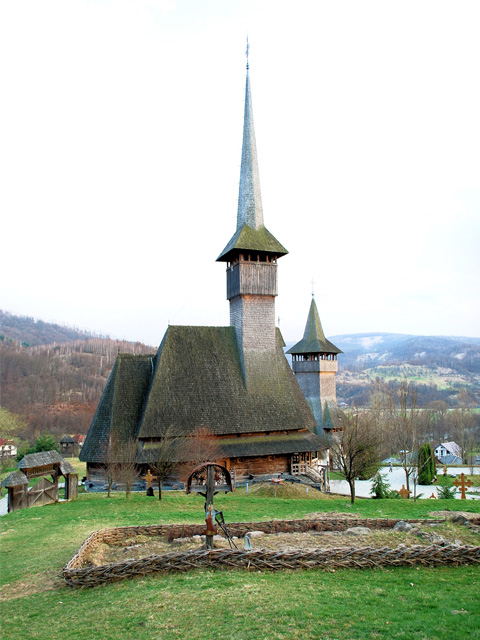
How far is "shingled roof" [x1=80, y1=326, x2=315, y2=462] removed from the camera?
23.7m

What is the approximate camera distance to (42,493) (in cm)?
1739

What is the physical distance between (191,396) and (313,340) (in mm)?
17390

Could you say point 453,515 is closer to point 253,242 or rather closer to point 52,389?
point 253,242

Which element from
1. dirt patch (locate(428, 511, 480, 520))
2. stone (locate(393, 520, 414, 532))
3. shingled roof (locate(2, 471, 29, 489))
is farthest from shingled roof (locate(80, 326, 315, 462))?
stone (locate(393, 520, 414, 532))

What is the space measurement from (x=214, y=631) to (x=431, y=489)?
27.8 metres

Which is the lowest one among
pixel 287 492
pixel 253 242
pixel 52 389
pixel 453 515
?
pixel 287 492

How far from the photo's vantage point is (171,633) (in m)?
6.00

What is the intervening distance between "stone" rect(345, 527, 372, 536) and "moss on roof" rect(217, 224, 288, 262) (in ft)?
62.7

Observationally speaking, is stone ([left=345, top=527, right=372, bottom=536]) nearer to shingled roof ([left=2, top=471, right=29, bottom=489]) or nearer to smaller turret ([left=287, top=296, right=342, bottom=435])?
shingled roof ([left=2, top=471, right=29, bottom=489])

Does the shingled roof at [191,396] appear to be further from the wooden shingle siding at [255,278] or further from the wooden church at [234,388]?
the wooden shingle siding at [255,278]

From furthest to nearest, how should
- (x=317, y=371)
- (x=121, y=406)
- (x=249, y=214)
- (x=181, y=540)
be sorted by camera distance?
1. (x=317, y=371)
2. (x=249, y=214)
3. (x=121, y=406)
4. (x=181, y=540)

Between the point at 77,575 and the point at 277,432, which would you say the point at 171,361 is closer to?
the point at 277,432

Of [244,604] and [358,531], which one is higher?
[244,604]

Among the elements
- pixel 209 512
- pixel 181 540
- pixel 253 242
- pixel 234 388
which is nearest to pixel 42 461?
pixel 181 540
